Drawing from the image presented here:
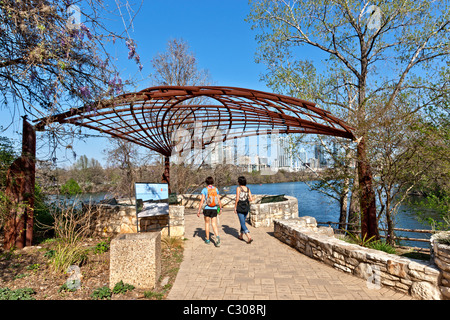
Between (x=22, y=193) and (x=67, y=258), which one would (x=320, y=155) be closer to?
(x=67, y=258)

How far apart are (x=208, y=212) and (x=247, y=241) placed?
126 centimetres

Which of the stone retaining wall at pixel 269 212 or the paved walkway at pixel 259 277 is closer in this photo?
the paved walkway at pixel 259 277

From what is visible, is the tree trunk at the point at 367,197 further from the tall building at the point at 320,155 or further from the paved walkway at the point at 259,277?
the tall building at the point at 320,155

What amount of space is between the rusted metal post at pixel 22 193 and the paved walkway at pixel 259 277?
3.40 m

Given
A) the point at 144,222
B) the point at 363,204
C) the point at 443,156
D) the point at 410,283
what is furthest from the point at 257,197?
the point at 410,283

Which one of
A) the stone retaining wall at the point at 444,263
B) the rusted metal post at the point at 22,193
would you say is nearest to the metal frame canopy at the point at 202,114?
the rusted metal post at the point at 22,193

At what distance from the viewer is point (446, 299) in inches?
123

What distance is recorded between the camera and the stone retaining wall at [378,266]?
10.7ft

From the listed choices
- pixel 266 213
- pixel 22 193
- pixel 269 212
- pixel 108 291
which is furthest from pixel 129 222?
pixel 269 212

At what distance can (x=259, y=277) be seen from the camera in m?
4.13

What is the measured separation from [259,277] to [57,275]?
3179mm

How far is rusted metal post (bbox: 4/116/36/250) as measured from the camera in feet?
17.1

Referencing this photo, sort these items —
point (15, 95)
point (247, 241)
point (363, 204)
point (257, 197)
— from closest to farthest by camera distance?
point (15, 95) → point (247, 241) → point (363, 204) → point (257, 197)
